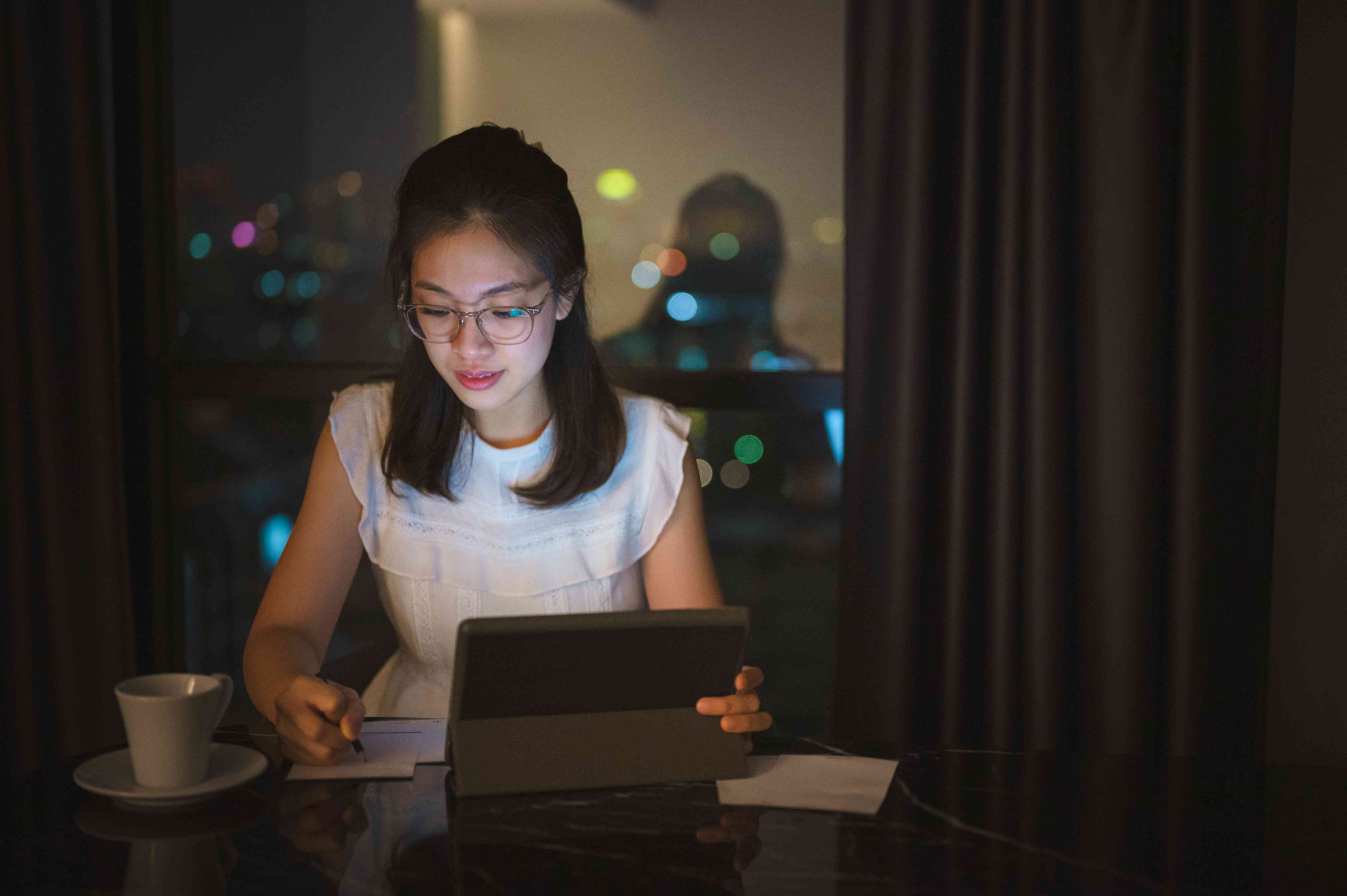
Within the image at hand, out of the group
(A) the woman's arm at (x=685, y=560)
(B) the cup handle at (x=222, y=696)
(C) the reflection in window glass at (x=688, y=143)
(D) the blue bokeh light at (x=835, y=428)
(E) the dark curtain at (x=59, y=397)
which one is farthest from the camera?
(C) the reflection in window glass at (x=688, y=143)

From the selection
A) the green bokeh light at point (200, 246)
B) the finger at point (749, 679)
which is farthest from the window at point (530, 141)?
the finger at point (749, 679)

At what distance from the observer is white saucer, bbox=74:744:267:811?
0.82 meters

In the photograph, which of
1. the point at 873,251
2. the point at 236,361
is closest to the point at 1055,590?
the point at 873,251

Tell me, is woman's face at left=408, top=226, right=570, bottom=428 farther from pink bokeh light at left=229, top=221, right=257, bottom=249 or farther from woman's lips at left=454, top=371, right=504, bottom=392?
pink bokeh light at left=229, top=221, right=257, bottom=249

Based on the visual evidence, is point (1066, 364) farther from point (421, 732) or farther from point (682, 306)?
point (421, 732)

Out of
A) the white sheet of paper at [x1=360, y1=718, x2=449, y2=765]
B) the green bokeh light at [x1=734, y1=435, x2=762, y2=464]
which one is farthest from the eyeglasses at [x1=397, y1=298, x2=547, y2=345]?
the green bokeh light at [x1=734, y1=435, x2=762, y2=464]

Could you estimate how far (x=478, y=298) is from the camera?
53.7 inches

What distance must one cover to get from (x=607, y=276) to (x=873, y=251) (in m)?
0.74

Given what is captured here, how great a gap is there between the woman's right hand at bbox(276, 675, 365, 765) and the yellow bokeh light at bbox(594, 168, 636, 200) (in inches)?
63.7

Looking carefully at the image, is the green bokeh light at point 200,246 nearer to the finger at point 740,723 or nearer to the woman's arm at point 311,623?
the woman's arm at point 311,623

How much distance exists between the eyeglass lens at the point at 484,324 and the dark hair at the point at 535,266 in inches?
2.7

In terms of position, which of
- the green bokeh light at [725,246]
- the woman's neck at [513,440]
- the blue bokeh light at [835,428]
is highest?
the green bokeh light at [725,246]

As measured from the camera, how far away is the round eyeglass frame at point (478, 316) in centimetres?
136

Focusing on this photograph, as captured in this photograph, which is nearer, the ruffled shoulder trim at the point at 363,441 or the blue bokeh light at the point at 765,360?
the ruffled shoulder trim at the point at 363,441
